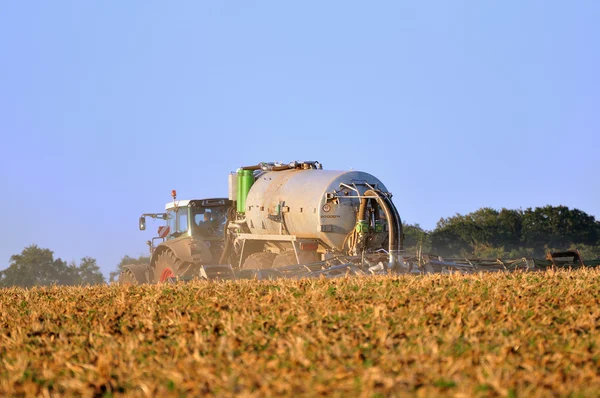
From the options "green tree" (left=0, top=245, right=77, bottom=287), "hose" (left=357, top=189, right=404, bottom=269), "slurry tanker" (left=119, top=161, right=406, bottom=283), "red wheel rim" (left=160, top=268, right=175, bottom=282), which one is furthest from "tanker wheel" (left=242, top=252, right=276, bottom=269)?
"green tree" (left=0, top=245, right=77, bottom=287)

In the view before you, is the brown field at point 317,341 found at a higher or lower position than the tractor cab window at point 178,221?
lower

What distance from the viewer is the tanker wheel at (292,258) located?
74.0 ft

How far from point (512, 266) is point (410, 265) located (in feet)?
8.07

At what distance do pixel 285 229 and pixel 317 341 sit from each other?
15.5m

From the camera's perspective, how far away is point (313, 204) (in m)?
22.2

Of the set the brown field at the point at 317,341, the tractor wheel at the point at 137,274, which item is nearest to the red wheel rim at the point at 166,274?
the tractor wheel at the point at 137,274

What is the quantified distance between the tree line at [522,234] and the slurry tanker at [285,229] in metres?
20.6

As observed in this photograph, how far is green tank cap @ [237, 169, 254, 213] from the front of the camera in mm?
25688

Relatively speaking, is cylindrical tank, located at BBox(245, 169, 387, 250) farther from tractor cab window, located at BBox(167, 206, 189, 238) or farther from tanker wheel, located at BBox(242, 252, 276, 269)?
tractor cab window, located at BBox(167, 206, 189, 238)

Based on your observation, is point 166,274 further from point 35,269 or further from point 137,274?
point 35,269

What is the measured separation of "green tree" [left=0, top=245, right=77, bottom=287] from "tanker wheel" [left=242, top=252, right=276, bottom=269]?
36.9 meters

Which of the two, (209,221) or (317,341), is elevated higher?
(209,221)

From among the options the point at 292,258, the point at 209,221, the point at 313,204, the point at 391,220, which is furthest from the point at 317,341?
the point at 209,221

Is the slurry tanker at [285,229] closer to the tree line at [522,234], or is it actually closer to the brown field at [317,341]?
the brown field at [317,341]
